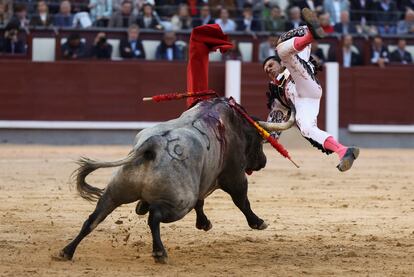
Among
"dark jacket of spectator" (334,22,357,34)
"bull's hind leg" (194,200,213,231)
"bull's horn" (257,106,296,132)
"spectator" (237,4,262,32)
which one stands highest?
"spectator" (237,4,262,32)

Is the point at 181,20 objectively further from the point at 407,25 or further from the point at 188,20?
the point at 407,25

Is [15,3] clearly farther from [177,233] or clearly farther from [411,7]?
[177,233]

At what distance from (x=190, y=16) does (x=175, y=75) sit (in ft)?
2.80

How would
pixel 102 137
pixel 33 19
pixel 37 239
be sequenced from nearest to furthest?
pixel 37 239
pixel 33 19
pixel 102 137

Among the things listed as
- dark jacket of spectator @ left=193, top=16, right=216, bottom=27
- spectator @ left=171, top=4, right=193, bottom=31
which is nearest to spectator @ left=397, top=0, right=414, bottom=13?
dark jacket of spectator @ left=193, top=16, right=216, bottom=27

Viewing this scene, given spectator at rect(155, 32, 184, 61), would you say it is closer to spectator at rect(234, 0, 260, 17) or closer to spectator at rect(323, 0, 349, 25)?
spectator at rect(234, 0, 260, 17)

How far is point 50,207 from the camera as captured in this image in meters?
7.44

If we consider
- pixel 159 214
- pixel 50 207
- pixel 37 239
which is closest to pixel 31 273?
pixel 159 214

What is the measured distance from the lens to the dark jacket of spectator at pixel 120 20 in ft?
45.3

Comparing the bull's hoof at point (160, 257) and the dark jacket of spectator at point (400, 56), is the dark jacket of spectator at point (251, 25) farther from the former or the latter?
the bull's hoof at point (160, 257)

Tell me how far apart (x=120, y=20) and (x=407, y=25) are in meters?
4.56

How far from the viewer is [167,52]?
14.3 metres

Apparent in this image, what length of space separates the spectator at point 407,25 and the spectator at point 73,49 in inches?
191

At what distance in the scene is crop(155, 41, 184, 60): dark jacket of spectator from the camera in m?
14.2
